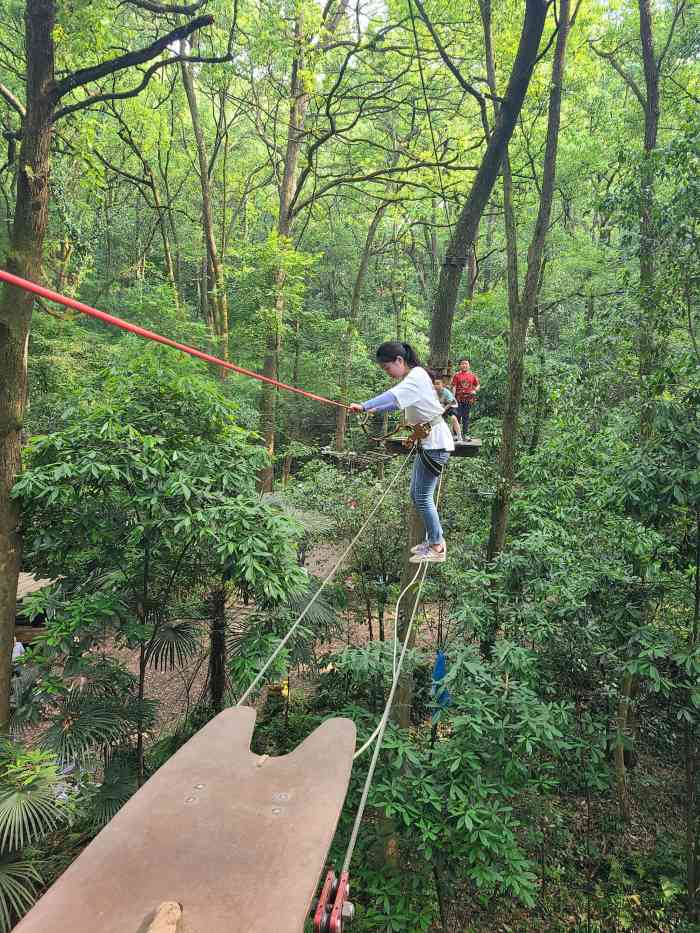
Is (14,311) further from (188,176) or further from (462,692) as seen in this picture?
(188,176)

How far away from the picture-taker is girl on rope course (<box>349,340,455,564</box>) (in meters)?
3.53

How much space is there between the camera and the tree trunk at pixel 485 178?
4145mm

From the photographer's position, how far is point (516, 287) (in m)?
6.22

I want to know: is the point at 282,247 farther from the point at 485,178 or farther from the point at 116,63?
the point at 485,178

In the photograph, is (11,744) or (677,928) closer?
(11,744)

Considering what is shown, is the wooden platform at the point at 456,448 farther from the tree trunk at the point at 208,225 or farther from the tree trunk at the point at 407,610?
the tree trunk at the point at 208,225

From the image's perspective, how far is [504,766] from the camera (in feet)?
12.4

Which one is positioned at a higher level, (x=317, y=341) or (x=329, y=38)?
(x=329, y=38)

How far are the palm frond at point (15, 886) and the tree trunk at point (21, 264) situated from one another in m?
1.04

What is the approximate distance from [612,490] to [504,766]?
2113 millimetres

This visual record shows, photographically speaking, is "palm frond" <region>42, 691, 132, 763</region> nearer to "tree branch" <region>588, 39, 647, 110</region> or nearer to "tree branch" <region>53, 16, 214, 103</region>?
"tree branch" <region>53, 16, 214, 103</region>

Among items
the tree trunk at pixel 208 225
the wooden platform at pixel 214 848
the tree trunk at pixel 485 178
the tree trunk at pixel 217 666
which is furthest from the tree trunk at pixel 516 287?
the tree trunk at pixel 208 225

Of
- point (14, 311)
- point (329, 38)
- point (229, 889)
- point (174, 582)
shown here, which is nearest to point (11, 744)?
point (174, 582)

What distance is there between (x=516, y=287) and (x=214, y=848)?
20.7 feet
